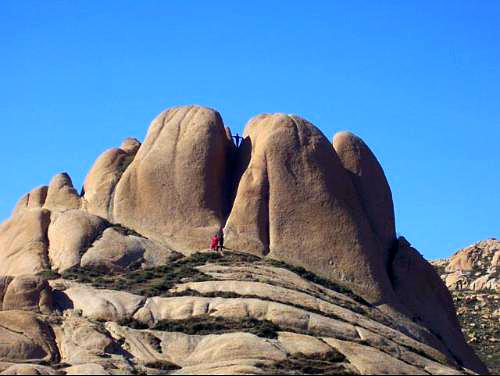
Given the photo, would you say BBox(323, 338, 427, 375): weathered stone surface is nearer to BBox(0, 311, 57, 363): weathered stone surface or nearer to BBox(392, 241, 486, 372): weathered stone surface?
BBox(0, 311, 57, 363): weathered stone surface

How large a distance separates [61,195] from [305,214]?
11910 mm

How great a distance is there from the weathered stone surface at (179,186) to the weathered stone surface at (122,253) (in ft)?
3.10

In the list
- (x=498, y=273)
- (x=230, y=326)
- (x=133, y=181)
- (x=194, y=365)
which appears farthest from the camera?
(x=498, y=273)

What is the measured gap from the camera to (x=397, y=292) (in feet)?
→ 209

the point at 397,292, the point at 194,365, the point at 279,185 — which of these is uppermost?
the point at 279,185

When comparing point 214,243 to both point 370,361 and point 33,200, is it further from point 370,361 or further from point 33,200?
point 370,361

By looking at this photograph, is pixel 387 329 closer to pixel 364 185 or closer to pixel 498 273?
pixel 364 185

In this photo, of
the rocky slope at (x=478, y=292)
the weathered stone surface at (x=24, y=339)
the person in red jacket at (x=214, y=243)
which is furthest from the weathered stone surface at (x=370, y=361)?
the rocky slope at (x=478, y=292)

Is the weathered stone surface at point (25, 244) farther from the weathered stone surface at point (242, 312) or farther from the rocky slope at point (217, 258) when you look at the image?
the weathered stone surface at point (242, 312)

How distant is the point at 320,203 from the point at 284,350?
14.0m

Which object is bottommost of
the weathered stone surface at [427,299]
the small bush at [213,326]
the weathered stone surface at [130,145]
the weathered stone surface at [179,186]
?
the small bush at [213,326]

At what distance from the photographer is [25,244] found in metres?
64.5

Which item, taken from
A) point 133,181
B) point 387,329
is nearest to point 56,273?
point 133,181

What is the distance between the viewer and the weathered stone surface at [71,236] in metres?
62.8
